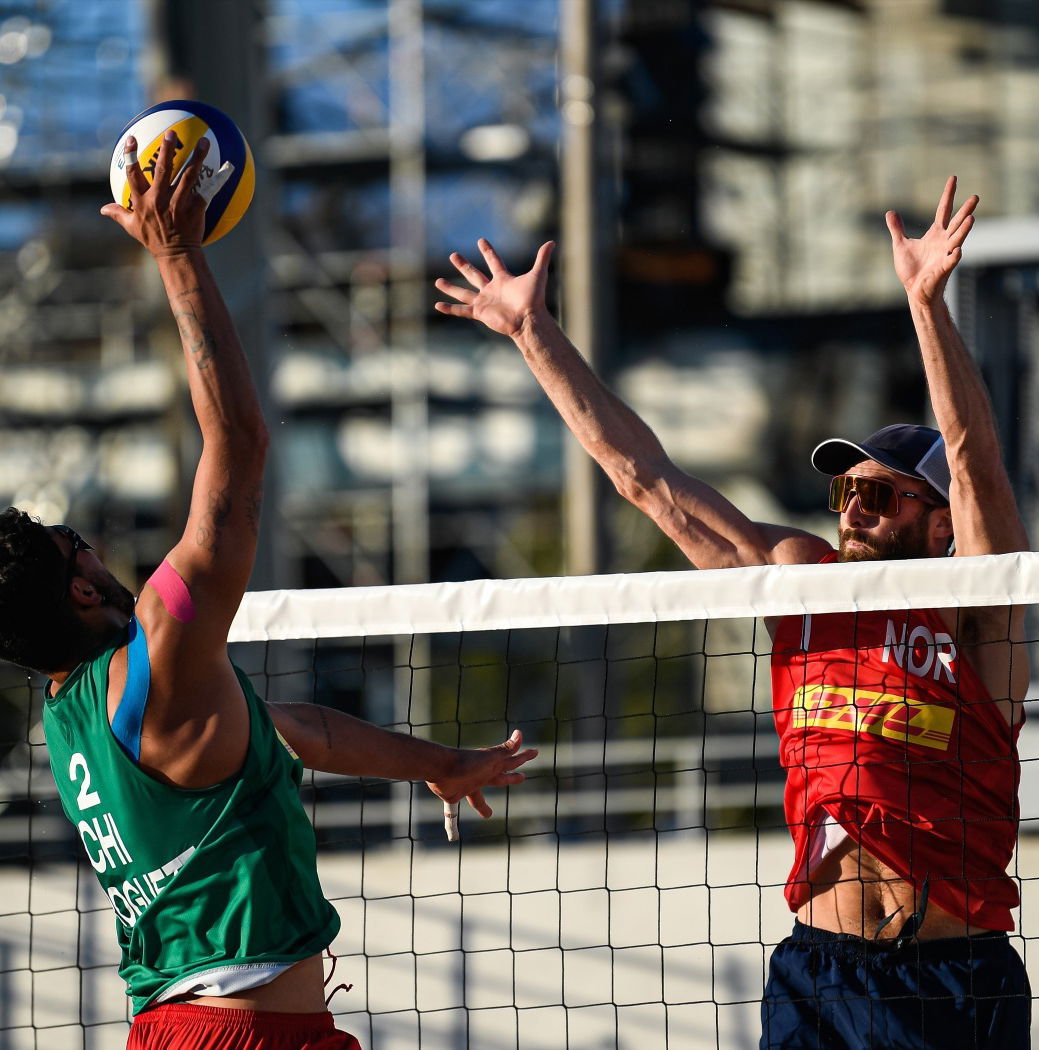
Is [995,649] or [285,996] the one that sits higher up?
[995,649]

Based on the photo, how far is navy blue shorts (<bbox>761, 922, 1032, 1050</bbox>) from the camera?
3328mm

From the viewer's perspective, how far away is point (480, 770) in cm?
341

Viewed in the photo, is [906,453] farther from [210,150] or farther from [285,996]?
[285,996]

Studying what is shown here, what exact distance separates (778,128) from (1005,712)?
1616 cm

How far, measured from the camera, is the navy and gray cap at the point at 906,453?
358 centimetres

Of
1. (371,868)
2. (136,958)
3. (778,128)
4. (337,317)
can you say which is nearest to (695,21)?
(778,128)

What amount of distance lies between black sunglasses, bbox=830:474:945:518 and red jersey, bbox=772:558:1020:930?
0.32 meters

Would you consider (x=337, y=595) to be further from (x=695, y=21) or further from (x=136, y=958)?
(x=695, y=21)

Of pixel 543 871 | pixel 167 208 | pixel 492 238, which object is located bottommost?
pixel 543 871

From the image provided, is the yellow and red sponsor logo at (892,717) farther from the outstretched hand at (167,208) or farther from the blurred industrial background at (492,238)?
the blurred industrial background at (492,238)

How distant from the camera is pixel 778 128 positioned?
18.6m

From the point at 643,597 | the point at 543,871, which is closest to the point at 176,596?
the point at 643,597

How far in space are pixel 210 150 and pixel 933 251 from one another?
1.63 metres

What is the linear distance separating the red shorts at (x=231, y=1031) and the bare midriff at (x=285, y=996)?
0.01 m
